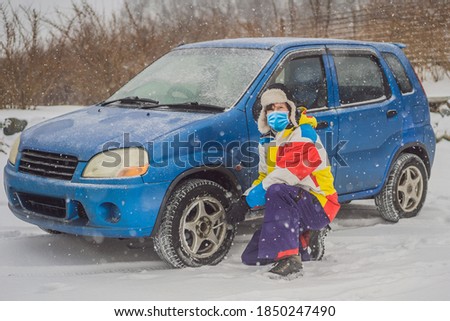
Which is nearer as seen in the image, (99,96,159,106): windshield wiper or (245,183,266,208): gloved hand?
(245,183,266,208): gloved hand

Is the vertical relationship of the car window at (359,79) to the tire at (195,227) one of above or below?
above

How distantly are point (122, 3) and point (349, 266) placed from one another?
30.3 ft

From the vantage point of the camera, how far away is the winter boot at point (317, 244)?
575 cm

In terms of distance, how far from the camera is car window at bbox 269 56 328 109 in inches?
257

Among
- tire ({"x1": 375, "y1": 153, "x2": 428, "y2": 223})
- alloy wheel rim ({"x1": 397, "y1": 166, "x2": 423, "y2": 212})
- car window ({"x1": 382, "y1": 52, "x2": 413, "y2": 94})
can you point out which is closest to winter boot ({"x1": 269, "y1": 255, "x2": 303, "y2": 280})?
tire ({"x1": 375, "y1": 153, "x2": 428, "y2": 223})

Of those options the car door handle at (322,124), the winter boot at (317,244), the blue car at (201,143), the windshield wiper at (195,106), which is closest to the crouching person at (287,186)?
the winter boot at (317,244)

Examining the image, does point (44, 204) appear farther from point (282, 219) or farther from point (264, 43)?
point (264, 43)

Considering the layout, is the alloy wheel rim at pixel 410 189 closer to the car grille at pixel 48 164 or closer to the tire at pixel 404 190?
the tire at pixel 404 190

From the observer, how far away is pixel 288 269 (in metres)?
5.31

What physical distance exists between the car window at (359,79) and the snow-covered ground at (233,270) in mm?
1222

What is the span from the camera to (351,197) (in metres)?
6.90

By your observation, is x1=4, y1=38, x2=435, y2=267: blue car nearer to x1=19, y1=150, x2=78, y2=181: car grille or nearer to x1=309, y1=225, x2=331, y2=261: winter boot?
x1=19, y1=150, x2=78, y2=181: car grille

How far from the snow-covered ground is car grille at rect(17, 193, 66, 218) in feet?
1.36

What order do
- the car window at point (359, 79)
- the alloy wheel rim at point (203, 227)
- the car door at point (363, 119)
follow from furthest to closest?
the car window at point (359, 79) → the car door at point (363, 119) → the alloy wheel rim at point (203, 227)
